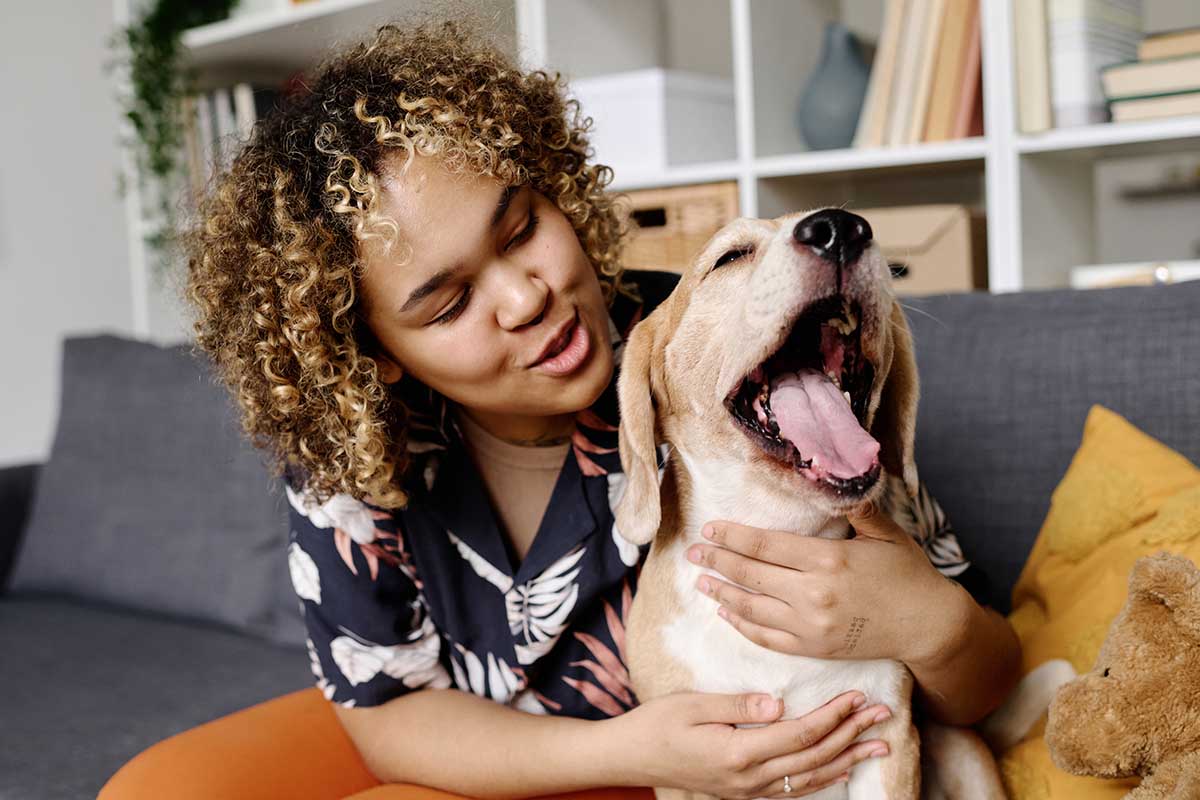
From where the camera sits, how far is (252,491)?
2.26 meters

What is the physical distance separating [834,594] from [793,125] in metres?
1.56

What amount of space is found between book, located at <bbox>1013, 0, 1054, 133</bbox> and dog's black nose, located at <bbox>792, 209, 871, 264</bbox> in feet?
3.49

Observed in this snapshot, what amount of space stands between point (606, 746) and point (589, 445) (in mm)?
352

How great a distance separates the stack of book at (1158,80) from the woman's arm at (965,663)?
1.06 m

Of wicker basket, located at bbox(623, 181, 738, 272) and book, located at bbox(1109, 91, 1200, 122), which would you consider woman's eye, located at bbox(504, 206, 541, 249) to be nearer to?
wicker basket, located at bbox(623, 181, 738, 272)

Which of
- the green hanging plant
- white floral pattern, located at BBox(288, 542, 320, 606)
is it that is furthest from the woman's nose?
the green hanging plant

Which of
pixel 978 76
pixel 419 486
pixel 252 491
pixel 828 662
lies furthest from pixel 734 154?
pixel 828 662

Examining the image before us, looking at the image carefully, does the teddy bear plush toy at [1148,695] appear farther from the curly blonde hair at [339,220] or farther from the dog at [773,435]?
the curly blonde hair at [339,220]

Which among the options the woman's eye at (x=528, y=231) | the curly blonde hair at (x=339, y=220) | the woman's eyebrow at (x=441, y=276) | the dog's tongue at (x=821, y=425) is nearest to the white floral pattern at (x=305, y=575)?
the curly blonde hair at (x=339, y=220)

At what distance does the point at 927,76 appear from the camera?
2.09m

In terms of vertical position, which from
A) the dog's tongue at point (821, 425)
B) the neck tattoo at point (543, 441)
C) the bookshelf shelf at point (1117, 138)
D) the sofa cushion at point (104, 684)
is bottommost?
the sofa cushion at point (104, 684)

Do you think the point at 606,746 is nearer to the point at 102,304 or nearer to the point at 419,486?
the point at 419,486

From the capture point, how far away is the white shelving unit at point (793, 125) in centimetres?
196

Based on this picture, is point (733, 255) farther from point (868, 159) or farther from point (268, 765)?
point (868, 159)
